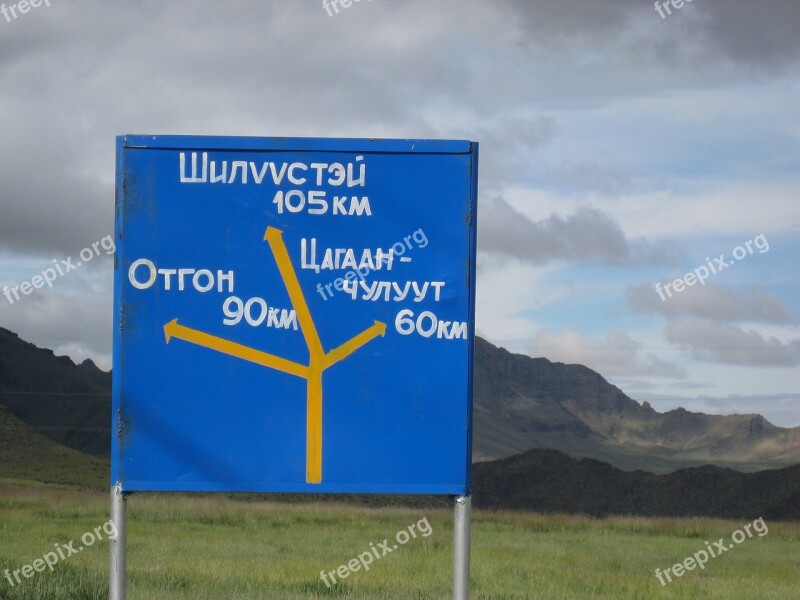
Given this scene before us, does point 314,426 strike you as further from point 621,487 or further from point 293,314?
point 621,487

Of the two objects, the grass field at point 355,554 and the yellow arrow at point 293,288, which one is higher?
the yellow arrow at point 293,288

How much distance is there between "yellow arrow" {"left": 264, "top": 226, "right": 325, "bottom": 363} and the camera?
5906 millimetres

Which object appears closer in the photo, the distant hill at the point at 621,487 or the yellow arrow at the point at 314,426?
the yellow arrow at the point at 314,426

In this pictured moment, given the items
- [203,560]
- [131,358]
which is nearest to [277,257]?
[131,358]

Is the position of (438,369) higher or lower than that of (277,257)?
lower

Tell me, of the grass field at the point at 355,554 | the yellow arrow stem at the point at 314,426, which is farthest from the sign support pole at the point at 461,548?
the grass field at the point at 355,554

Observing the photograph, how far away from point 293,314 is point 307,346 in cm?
19

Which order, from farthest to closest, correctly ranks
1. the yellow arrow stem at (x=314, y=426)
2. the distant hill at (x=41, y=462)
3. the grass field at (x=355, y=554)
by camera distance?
the distant hill at (x=41, y=462)
the grass field at (x=355, y=554)
the yellow arrow stem at (x=314, y=426)

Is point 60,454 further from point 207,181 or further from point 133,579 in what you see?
point 207,181

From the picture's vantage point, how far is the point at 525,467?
302ft

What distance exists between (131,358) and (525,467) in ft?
289

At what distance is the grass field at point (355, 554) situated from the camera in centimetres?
1188

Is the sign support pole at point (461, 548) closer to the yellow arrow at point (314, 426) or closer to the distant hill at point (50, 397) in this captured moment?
the yellow arrow at point (314, 426)

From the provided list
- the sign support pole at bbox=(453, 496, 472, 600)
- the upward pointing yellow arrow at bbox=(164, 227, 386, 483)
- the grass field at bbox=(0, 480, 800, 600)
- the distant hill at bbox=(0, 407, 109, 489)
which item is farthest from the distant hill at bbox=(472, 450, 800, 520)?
the upward pointing yellow arrow at bbox=(164, 227, 386, 483)
